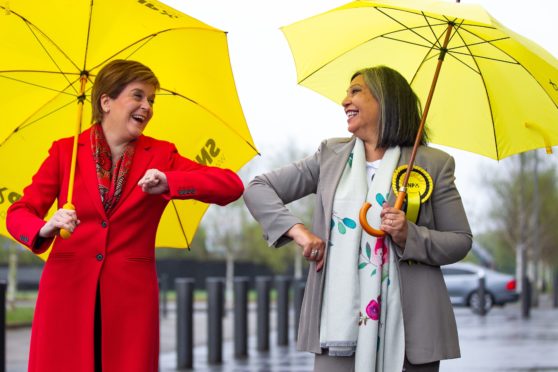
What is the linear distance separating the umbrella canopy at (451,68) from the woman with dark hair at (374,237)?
62cm

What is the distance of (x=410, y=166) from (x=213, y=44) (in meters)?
1.24

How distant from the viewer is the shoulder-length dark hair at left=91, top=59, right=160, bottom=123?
15.3ft

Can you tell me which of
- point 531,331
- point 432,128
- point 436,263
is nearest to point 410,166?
point 436,263

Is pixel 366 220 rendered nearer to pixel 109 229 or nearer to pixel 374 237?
pixel 374 237

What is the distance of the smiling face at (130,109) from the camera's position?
4.63 meters

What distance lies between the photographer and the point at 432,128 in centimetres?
567

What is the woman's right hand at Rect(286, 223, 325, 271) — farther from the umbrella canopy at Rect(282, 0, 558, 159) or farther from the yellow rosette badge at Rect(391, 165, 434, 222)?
the umbrella canopy at Rect(282, 0, 558, 159)

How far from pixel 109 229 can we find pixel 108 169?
254 mm

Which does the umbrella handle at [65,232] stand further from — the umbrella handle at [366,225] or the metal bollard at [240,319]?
the metal bollard at [240,319]

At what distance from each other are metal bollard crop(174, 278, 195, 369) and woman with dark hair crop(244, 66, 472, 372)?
30.2ft

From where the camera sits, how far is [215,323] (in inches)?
586

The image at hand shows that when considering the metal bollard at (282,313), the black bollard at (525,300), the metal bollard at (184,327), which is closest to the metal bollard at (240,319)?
the metal bollard at (184,327)

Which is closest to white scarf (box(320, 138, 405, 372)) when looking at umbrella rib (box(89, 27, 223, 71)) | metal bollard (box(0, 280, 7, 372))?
umbrella rib (box(89, 27, 223, 71))

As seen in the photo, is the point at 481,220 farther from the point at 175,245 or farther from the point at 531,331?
the point at 175,245
